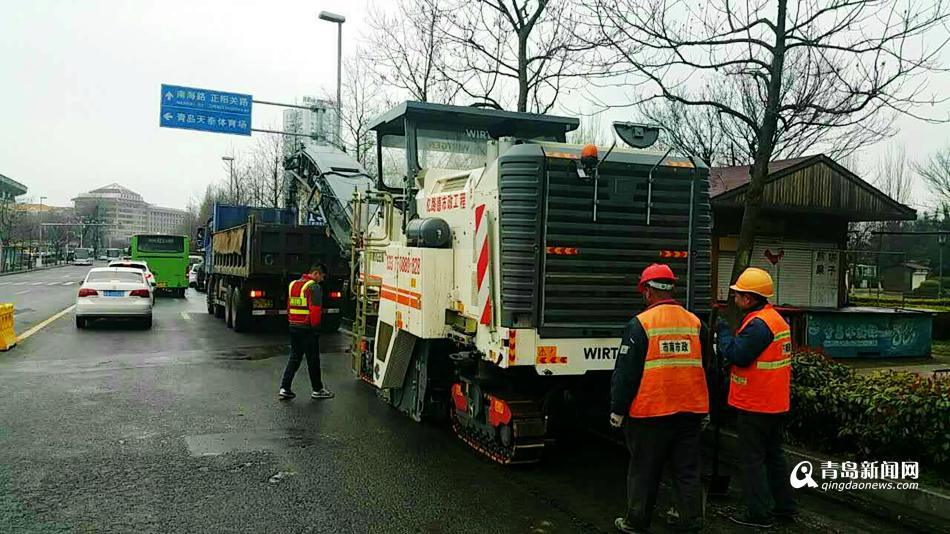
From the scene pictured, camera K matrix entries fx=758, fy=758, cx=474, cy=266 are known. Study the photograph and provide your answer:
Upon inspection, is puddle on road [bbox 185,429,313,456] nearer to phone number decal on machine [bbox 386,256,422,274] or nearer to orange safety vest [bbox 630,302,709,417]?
phone number decal on machine [bbox 386,256,422,274]

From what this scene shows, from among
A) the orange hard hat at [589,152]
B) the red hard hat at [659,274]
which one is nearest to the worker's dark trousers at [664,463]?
the red hard hat at [659,274]

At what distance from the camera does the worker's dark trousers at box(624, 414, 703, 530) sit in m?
4.67

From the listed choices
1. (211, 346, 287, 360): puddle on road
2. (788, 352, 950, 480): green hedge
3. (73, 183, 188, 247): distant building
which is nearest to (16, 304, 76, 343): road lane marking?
(211, 346, 287, 360): puddle on road

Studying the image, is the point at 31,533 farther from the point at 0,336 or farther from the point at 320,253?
the point at 320,253

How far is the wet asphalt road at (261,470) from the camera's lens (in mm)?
5086

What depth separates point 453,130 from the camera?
8.22m

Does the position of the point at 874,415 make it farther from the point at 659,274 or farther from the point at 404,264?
the point at 404,264

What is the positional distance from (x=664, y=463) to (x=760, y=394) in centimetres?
81

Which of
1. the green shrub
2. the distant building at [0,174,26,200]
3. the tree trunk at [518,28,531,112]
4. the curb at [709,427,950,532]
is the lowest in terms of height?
the curb at [709,427,950,532]

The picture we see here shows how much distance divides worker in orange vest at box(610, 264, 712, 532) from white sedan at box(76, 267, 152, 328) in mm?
14852

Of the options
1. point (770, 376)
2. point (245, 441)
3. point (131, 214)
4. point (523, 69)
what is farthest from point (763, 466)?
point (131, 214)

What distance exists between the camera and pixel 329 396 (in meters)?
9.45

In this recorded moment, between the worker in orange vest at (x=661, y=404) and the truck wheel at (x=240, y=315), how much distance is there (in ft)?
43.8

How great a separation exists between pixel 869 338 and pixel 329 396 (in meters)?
9.24
